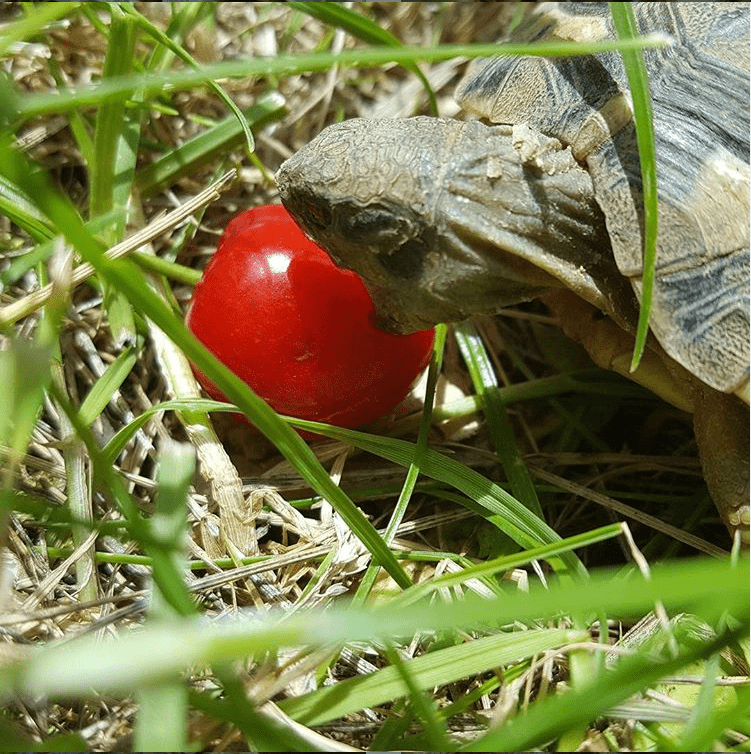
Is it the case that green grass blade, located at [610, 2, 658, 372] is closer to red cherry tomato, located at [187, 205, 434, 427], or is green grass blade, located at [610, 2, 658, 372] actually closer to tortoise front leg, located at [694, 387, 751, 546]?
tortoise front leg, located at [694, 387, 751, 546]

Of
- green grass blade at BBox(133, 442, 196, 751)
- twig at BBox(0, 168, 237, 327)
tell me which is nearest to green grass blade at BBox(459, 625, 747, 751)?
green grass blade at BBox(133, 442, 196, 751)

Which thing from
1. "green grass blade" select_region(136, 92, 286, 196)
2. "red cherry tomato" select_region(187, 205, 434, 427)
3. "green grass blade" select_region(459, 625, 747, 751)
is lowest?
"green grass blade" select_region(459, 625, 747, 751)

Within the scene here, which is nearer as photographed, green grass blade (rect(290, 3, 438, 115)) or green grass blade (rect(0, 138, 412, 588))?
green grass blade (rect(0, 138, 412, 588))

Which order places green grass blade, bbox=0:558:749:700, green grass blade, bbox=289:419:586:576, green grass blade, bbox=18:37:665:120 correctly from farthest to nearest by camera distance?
1. green grass blade, bbox=289:419:586:576
2. green grass blade, bbox=18:37:665:120
3. green grass blade, bbox=0:558:749:700

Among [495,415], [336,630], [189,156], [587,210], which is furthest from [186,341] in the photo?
[189,156]

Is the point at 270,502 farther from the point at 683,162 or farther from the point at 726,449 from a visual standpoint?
the point at 683,162

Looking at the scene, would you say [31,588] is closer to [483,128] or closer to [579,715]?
[579,715]

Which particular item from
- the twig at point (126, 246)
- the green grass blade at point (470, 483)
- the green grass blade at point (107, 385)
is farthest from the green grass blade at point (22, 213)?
the green grass blade at point (470, 483)

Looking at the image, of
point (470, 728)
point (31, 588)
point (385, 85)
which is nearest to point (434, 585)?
point (470, 728)

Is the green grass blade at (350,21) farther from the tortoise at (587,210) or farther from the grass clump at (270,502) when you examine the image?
the tortoise at (587,210)
